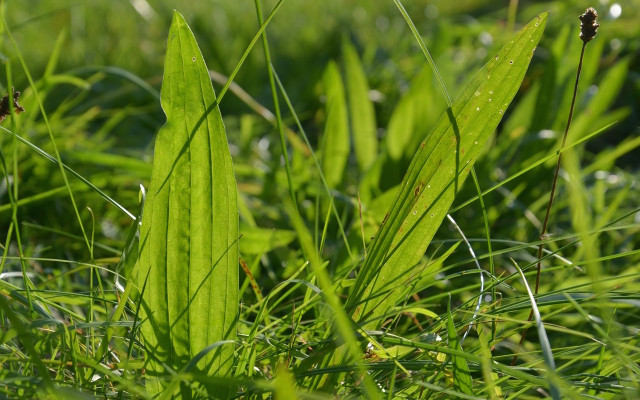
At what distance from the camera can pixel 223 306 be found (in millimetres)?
726

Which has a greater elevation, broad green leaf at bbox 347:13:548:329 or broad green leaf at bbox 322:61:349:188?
broad green leaf at bbox 347:13:548:329

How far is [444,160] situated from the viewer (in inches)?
29.6

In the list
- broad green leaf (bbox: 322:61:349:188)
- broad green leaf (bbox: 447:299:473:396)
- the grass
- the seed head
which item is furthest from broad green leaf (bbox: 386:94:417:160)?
broad green leaf (bbox: 447:299:473:396)

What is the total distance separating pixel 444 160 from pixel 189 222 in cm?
30

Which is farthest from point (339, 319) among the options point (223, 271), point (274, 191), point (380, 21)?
point (380, 21)

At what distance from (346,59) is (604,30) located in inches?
40.9

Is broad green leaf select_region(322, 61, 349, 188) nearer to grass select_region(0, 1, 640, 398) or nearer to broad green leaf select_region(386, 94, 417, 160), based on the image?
grass select_region(0, 1, 640, 398)

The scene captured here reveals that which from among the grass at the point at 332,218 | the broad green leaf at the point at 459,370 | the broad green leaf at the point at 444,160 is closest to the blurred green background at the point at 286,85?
the grass at the point at 332,218

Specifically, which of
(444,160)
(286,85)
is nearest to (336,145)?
(444,160)

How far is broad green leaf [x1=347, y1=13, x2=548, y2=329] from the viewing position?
0.75 meters

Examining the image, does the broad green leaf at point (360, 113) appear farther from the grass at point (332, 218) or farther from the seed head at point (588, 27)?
the seed head at point (588, 27)

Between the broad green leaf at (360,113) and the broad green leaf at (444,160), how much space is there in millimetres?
857

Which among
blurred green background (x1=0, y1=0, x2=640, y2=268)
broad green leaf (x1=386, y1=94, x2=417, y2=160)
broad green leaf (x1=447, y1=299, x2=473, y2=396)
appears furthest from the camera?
broad green leaf (x1=386, y1=94, x2=417, y2=160)

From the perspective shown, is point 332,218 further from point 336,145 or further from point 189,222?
point 189,222
